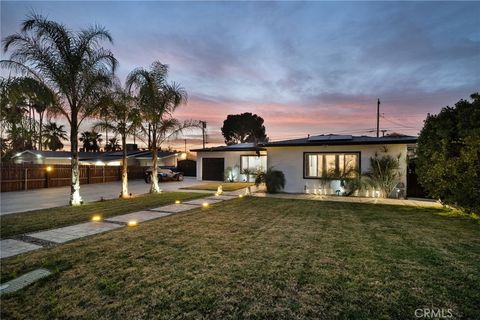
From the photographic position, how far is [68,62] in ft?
28.7

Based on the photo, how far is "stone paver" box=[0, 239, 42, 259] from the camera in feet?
14.3

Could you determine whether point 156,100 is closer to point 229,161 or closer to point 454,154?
point 229,161

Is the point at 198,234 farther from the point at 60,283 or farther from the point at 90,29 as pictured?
the point at 90,29

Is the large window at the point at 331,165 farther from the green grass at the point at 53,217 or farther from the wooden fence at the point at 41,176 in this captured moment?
the wooden fence at the point at 41,176

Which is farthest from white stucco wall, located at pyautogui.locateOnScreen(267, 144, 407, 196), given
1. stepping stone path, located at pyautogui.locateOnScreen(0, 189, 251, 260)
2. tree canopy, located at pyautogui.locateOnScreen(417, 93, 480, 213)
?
stepping stone path, located at pyautogui.locateOnScreen(0, 189, 251, 260)

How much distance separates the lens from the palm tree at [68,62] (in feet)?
26.8

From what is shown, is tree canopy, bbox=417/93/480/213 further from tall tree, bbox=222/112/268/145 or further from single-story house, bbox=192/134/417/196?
tall tree, bbox=222/112/268/145

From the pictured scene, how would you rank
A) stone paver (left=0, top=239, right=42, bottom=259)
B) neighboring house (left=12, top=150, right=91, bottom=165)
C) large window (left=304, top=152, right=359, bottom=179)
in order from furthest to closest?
neighboring house (left=12, top=150, right=91, bottom=165)
large window (left=304, top=152, right=359, bottom=179)
stone paver (left=0, top=239, right=42, bottom=259)

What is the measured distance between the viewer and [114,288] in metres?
A: 3.07

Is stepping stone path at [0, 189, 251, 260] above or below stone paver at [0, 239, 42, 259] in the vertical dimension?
below

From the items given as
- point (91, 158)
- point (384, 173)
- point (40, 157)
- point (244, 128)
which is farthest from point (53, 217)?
point (244, 128)
